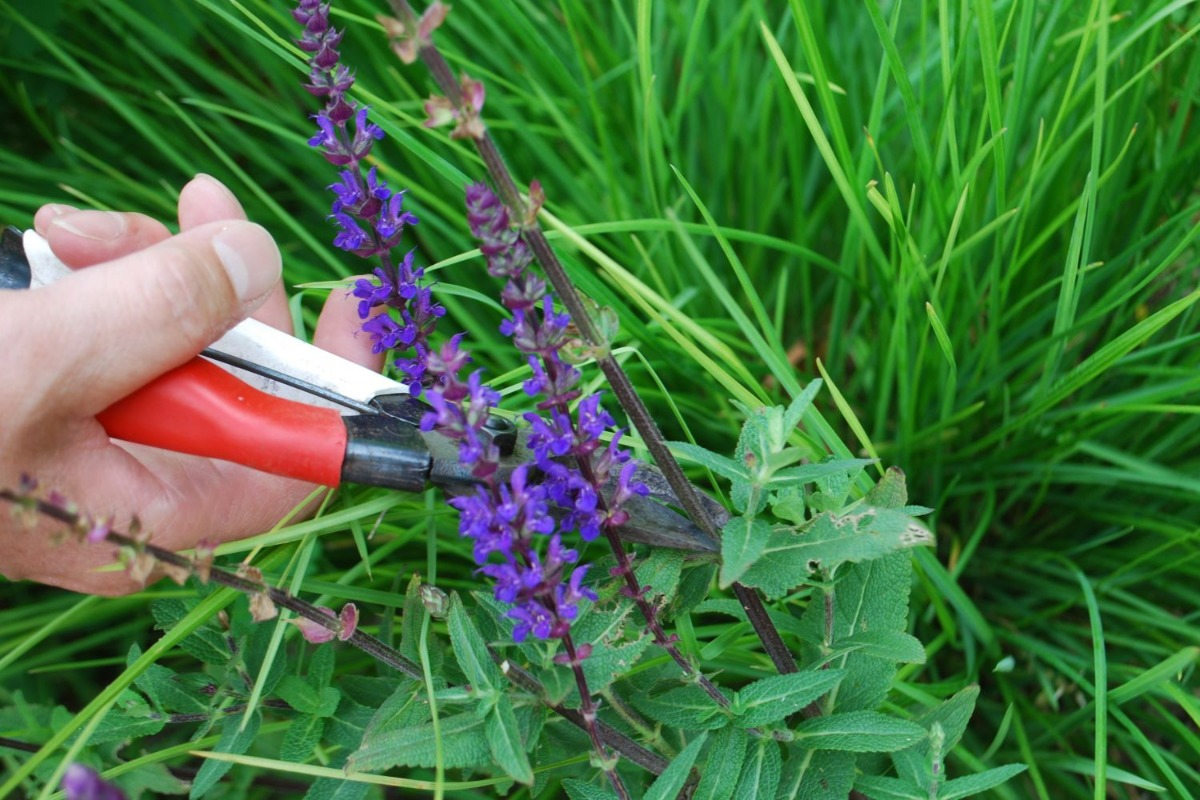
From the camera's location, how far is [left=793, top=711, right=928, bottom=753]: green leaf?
100 cm

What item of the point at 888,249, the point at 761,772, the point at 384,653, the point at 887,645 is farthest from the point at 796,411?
the point at 888,249

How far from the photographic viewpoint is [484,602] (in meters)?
1.05

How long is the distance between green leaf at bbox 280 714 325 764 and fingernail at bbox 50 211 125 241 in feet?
2.32

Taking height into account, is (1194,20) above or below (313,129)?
above

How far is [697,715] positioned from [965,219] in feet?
2.98

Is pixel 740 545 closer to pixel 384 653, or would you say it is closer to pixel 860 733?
pixel 860 733

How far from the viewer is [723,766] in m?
1.02

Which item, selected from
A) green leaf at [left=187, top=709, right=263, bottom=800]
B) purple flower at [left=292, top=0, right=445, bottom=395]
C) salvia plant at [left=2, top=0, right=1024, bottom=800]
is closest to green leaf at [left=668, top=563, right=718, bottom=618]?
salvia plant at [left=2, top=0, right=1024, bottom=800]

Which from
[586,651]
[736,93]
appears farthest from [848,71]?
[586,651]

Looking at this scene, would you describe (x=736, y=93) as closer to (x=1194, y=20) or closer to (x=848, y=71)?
(x=848, y=71)

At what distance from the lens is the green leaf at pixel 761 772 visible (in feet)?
3.37

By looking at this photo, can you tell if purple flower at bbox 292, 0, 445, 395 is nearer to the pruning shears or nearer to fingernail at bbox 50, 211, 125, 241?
the pruning shears

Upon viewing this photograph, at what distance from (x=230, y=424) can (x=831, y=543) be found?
2.08 ft

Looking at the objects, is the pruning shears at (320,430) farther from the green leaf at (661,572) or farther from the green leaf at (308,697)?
the green leaf at (308,697)
